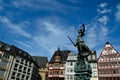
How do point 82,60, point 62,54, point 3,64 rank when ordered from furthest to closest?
1. point 62,54
2. point 3,64
3. point 82,60

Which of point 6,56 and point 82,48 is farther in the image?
point 6,56

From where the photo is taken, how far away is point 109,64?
55.6 m

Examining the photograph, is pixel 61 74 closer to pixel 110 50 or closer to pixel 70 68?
pixel 70 68

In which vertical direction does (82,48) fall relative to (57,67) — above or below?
below

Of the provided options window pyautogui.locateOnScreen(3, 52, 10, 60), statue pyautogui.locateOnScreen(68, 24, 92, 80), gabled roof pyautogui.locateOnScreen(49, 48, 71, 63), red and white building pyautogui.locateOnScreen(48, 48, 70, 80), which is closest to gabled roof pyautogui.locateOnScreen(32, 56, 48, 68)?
gabled roof pyautogui.locateOnScreen(49, 48, 71, 63)

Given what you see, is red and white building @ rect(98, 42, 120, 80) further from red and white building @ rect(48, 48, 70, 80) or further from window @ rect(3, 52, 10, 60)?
window @ rect(3, 52, 10, 60)

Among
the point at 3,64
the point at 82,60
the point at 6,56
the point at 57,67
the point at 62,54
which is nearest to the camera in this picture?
the point at 82,60

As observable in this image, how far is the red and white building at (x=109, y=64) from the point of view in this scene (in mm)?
54219

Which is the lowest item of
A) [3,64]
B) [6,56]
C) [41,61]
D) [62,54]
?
[3,64]

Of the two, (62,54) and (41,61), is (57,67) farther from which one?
(41,61)

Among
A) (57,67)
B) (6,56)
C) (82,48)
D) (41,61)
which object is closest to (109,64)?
(57,67)

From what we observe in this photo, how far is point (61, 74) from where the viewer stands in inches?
2365

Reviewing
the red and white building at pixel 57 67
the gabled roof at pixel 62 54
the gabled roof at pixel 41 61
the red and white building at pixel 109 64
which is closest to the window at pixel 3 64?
the red and white building at pixel 57 67

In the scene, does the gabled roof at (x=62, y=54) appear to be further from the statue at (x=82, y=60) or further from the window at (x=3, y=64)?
the statue at (x=82, y=60)
